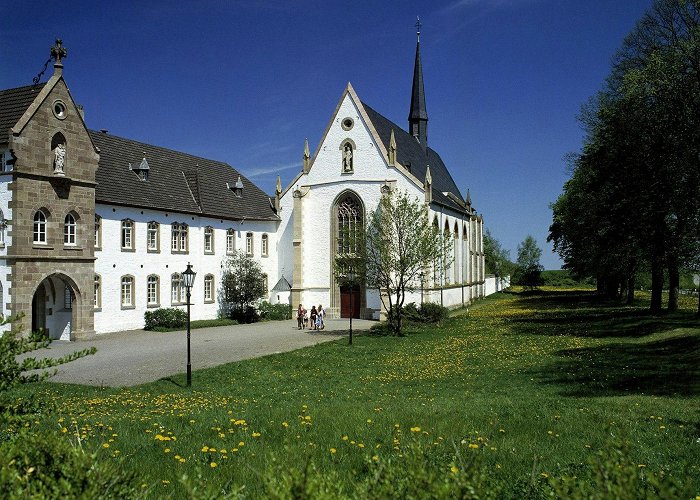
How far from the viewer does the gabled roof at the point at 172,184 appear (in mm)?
33562

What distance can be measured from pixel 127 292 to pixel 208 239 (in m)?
7.79

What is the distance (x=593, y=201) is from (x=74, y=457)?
32.5 metres

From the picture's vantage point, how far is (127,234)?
33312 millimetres

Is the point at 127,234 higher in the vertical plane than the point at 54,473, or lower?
higher

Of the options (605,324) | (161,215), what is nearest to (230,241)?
(161,215)

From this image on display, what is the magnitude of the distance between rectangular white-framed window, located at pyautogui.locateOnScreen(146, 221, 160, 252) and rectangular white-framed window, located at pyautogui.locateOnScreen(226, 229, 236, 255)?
6.55 m

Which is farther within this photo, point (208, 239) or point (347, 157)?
point (347, 157)

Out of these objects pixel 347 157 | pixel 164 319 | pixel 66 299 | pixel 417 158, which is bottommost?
pixel 164 319

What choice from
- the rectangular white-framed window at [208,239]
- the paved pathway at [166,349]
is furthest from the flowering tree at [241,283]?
the paved pathway at [166,349]

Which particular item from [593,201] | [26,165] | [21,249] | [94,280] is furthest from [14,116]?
[593,201]

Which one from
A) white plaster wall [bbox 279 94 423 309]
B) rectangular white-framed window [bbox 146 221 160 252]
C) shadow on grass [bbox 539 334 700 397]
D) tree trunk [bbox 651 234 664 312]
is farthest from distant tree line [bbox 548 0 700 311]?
rectangular white-framed window [bbox 146 221 160 252]

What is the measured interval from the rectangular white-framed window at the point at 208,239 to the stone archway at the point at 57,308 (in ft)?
36.0

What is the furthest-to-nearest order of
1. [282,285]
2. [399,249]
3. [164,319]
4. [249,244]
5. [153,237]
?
1. [282,285]
2. [249,244]
3. [153,237]
4. [164,319]
5. [399,249]

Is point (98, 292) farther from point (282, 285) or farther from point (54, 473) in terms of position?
point (54, 473)
